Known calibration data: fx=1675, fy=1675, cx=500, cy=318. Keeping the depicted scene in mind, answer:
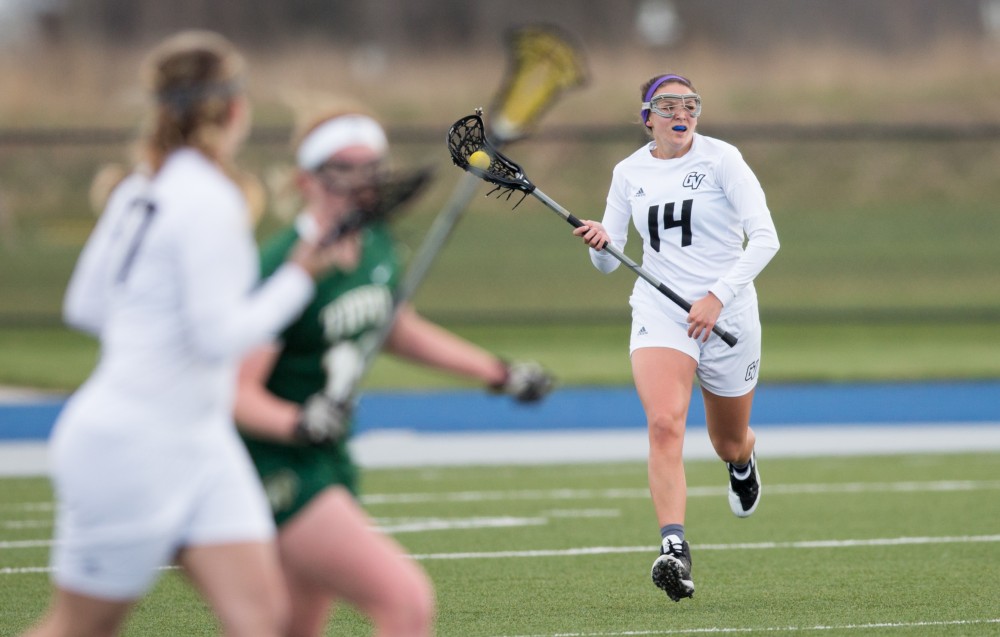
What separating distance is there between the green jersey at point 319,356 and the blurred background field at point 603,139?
48.0 ft

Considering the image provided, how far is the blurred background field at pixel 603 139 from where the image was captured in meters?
22.9

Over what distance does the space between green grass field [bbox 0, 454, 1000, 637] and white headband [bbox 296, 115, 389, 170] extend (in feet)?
9.34

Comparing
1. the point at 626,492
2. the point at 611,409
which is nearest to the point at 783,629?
the point at 626,492

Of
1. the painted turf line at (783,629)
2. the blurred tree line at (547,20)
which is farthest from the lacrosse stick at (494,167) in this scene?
the blurred tree line at (547,20)

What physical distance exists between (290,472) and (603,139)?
713 inches

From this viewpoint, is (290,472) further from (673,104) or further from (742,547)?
(742,547)

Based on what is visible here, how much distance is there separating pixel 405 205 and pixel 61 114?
96.9 feet

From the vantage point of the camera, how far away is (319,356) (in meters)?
4.72

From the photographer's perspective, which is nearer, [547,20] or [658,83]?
[658,83]

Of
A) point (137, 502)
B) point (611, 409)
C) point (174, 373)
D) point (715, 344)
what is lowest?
point (611, 409)

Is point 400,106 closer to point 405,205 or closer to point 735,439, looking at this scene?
point 735,439

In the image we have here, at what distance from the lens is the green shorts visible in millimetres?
4641

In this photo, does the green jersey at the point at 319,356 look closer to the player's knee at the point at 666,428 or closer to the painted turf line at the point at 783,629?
the painted turf line at the point at 783,629

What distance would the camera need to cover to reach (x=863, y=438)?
13570 millimetres
